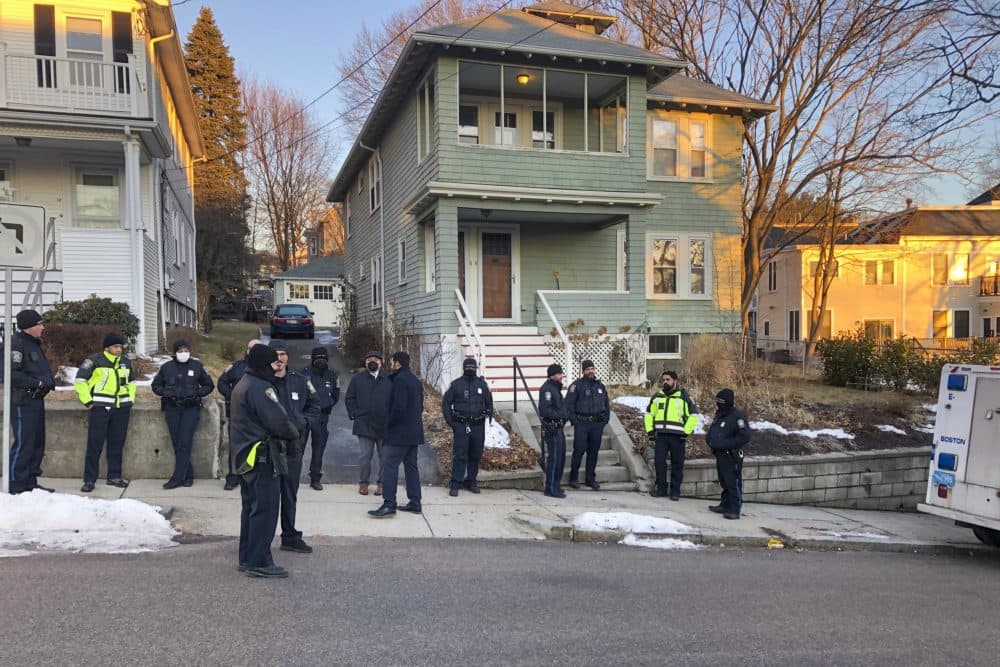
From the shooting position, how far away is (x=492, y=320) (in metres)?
16.9

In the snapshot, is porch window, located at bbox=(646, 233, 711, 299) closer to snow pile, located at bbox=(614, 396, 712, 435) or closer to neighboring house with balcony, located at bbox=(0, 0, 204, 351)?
snow pile, located at bbox=(614, 396, 712, 435)

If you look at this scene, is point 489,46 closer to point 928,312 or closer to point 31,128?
point 31,128

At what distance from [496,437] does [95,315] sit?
8028mm

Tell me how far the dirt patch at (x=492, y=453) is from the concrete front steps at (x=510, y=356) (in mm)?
1701

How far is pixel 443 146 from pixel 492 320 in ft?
14.3

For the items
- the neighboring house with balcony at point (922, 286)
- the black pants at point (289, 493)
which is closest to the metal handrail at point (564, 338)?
the black pants at point (289, 493)

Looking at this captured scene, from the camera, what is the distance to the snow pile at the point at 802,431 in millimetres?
11945

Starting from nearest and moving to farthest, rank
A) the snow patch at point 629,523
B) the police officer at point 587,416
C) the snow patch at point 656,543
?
the snow patch at point 656,543 < the snow patch at point 629,523 < the police officer at point 587,416

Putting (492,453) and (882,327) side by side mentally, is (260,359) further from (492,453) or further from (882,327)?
(882,327)

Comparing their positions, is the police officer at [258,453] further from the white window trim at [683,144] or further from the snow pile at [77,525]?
the white window trim at [683,144]

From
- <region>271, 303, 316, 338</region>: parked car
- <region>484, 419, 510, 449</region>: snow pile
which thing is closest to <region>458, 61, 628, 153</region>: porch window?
<region>484, 419, 510, 449</region>: snow pile

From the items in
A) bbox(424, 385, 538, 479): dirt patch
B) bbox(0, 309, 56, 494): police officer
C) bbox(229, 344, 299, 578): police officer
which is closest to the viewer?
bbox(229, 344, 299, 578): police officer

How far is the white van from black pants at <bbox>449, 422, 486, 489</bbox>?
541 centimetres

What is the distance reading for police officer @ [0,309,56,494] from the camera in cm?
720
